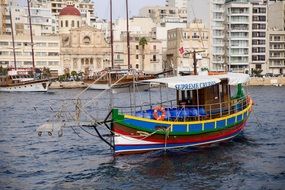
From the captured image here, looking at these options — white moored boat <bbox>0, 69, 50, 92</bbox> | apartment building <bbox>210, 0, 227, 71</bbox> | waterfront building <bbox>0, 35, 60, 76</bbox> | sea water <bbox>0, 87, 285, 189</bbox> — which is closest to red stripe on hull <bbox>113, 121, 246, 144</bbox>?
sea water <bbox>0, 87, 285, 189</bbox>

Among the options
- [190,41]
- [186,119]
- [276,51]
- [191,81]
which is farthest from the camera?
[190,41]

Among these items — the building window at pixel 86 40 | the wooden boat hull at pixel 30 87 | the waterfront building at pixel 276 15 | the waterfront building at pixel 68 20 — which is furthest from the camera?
the waterfront building at pixel 68 20

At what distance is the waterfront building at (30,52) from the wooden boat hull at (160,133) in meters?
95.1

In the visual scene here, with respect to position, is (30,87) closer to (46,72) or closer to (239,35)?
(46,72)

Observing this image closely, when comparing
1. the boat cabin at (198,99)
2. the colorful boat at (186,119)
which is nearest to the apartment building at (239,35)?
the boat cabin at (198,99)

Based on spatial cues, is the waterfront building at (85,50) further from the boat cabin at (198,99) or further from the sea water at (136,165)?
the boat cabin at (198,99)

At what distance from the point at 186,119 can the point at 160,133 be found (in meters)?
2.29


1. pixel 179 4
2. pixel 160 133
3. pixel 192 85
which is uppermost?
pixel 179 4

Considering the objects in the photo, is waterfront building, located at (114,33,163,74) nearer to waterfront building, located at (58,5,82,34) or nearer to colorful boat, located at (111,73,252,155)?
waterfront building, located at (58,5,82,34)

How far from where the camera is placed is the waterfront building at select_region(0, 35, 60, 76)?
390 ft

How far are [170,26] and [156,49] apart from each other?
10412 mm

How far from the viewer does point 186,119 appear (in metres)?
29.3

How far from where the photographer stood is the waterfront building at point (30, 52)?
390 ft

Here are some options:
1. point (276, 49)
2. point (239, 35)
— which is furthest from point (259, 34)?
point (276, 49)
